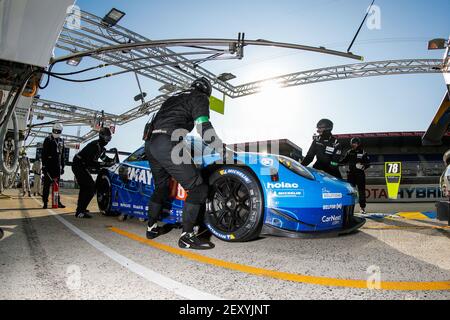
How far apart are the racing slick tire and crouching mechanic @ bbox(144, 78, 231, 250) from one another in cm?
191

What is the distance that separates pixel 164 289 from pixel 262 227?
50.9 inches

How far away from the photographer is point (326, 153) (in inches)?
191

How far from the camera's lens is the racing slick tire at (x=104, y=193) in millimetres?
4477

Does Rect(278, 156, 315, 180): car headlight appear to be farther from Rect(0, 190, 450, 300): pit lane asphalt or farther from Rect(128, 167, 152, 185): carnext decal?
Rect(128, 167, 152, 185): carnext decal

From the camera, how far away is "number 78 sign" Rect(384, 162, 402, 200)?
11727 mm

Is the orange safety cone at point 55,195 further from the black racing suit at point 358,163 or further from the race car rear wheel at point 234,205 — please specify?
the black racing suit at point 358,163

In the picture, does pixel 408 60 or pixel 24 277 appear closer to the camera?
pixel 24 277

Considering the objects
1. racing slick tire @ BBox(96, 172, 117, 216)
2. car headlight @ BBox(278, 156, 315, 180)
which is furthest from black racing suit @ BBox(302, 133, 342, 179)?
racing slick tire @ BBox(96, 172, 117, 216)

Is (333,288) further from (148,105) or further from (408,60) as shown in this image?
(148,105)

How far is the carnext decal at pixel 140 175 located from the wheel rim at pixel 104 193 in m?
0.85

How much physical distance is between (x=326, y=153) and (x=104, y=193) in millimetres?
4134
